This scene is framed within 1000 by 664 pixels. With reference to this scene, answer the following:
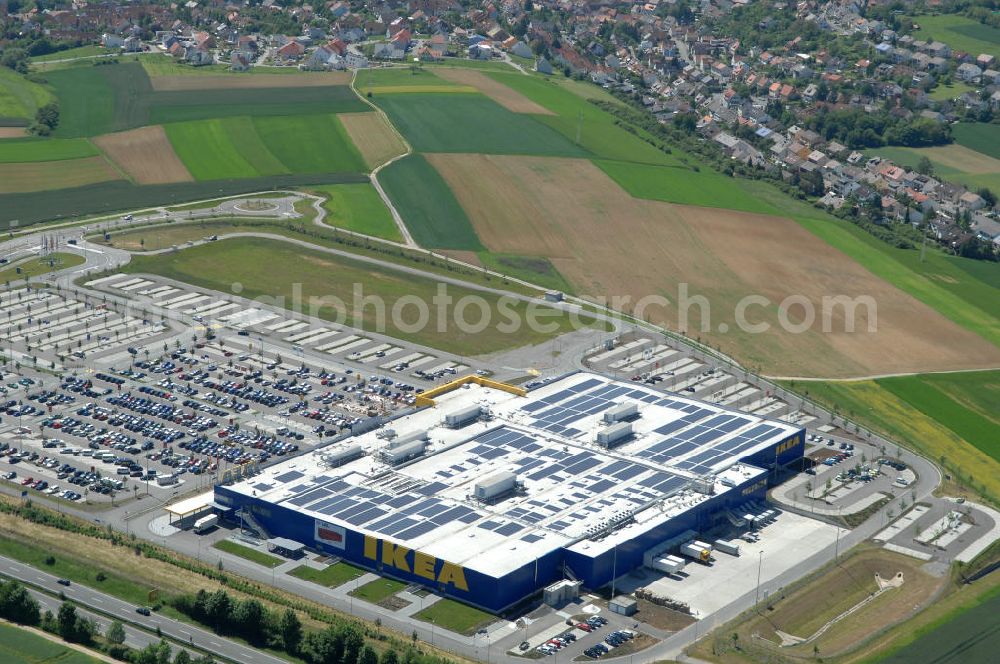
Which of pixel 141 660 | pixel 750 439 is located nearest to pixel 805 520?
pixel 750 439

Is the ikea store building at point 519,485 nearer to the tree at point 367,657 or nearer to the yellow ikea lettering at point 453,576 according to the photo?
the yellow ikea lettering at point 453,576

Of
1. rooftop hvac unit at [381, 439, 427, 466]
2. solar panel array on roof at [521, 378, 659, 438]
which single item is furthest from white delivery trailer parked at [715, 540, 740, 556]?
rooftop hvac unit at [381, 439, 427, 466]

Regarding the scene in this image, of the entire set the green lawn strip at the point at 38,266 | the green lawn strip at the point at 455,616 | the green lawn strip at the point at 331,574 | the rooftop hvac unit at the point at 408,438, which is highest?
the rooftop hvac unit at the point at 408,438

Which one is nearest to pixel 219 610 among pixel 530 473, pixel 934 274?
pixel 530 473

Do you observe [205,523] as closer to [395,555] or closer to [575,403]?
[395,555]

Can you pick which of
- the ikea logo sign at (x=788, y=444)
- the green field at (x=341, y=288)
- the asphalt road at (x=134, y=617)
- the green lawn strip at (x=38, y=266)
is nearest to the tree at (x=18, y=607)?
the asphalt road at (x=134, y=617)
